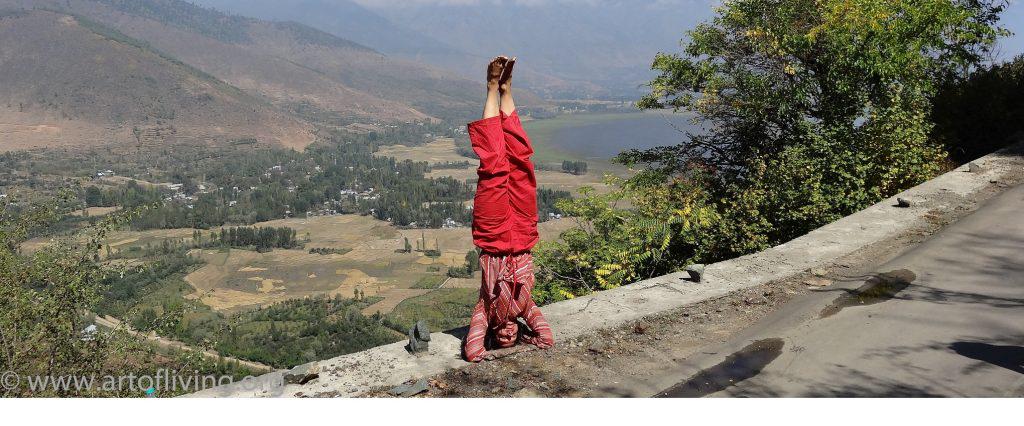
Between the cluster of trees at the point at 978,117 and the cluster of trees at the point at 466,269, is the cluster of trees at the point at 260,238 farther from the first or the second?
the cluster of trees at the point at 978,117

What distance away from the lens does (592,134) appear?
149 meters

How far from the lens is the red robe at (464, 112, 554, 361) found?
4.18 meters

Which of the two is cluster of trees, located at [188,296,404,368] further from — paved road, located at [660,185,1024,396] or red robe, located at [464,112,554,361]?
paved road, located at [660,185,1024,396]

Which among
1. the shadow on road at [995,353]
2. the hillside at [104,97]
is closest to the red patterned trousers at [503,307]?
the shadow on road at [995,353]

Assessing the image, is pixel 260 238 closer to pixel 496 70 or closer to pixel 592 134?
pixel 496 70

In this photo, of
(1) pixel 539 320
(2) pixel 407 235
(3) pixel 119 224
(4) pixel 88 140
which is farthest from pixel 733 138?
(4) pixel 88 140

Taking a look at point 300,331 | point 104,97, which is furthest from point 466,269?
point 104,97

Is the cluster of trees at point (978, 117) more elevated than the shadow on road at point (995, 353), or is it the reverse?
the cluster of trees at point (978, 117)

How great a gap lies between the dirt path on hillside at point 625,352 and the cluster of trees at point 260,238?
237 ft

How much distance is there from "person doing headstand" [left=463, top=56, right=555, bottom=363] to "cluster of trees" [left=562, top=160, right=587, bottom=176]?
324 feet

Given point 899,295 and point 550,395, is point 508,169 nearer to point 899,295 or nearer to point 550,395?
point 550,395
